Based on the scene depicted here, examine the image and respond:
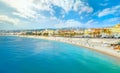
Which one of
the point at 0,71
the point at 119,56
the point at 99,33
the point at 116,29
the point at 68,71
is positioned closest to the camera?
the point at 0,71

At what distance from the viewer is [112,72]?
25688mm

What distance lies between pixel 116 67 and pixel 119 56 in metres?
8.07

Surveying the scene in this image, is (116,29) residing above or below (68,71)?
above

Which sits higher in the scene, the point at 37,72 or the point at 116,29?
the point at 116,29

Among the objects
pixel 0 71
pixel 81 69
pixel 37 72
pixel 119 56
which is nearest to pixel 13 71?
pixel 0 71

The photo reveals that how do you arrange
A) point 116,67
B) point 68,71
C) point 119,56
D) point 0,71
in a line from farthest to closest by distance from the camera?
point 119,56, point 116,67, point 68,71, point 0,71

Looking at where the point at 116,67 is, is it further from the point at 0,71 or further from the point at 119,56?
the point at 0,71

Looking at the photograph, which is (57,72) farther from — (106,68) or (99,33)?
(99,33)

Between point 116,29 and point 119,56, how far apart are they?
53.3 m

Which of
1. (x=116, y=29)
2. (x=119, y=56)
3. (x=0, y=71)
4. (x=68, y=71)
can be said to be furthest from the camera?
(x=116, y=29)

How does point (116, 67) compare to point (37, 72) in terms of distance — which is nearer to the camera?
point (37, 72)

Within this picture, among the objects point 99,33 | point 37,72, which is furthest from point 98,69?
point 99,33

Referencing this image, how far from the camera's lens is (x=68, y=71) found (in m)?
26.1

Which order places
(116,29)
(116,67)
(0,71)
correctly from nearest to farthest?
1. (0,71)
2. (116,67)
3. (116,29)
